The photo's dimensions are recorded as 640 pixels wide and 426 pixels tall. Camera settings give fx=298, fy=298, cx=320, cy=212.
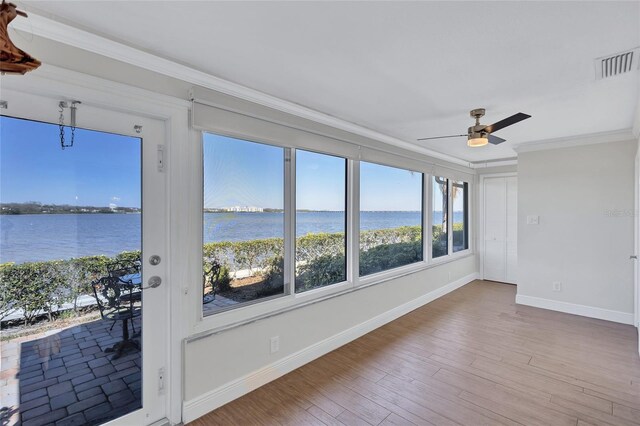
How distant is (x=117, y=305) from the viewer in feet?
6.31

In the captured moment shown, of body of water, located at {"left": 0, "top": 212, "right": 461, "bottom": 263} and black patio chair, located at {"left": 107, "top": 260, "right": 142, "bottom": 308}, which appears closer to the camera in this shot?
body of water, located at {"left": 0, "top": 212, "right": 461, "bottom": 263}

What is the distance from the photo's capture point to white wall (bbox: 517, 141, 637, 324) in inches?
152

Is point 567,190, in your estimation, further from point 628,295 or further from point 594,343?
point 594,343

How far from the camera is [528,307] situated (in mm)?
4535

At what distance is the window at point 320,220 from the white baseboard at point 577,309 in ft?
10.5

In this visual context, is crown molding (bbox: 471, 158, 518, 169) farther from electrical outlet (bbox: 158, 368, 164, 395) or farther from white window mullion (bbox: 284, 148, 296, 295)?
electrical outlet (bbox: 158, 368, 164, 395)

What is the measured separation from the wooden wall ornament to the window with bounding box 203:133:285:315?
117cm

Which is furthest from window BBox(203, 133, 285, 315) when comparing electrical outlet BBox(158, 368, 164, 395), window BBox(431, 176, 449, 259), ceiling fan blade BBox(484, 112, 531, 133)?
window BBox(431, 176, 449, 259)

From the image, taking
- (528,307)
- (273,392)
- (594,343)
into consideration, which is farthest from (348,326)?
(528,307)

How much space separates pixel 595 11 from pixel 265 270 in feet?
8.80

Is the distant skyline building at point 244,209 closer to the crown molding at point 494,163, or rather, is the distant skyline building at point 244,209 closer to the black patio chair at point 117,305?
the black patio chair at point 117,305

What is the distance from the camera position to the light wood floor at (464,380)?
213cm

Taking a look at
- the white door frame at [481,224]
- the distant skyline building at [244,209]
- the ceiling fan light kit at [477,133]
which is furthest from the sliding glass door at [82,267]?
the white door frame at [481,224]

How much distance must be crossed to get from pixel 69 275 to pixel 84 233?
0.25 m
